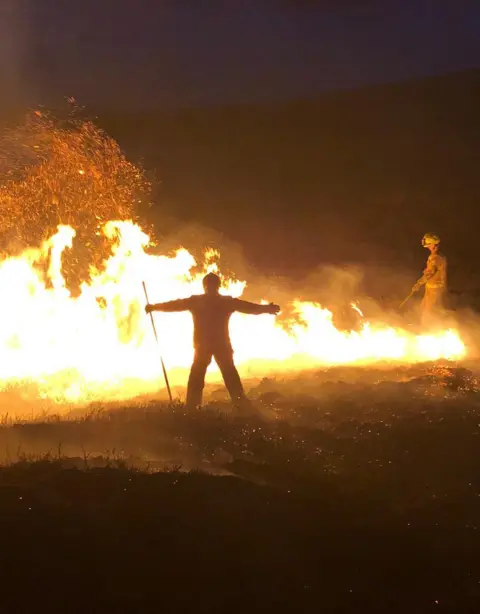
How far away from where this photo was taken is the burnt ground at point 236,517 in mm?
4039

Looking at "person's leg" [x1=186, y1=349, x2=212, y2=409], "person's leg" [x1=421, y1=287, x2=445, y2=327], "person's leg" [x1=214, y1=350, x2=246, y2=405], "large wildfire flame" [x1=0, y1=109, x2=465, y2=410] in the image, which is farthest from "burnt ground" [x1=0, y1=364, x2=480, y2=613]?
"person's leg" [x1=421, y1=287, x2=445, y2=327]

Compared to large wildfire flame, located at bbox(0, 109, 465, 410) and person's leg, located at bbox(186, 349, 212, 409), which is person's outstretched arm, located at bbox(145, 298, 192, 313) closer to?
person's leg, located at bbox(186, 349, 212, 409)

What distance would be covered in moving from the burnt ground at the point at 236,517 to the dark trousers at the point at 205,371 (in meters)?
1.37

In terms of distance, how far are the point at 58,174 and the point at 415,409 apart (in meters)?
8.80

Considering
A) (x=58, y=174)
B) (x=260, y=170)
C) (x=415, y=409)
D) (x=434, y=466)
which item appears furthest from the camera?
(x=260, y=170)

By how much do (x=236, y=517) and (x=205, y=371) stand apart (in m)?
4.47

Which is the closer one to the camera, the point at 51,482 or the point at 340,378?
the point at 51,482

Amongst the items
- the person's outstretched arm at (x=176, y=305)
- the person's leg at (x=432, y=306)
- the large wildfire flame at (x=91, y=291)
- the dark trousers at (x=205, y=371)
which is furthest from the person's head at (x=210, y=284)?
the person's leg at (x=432, y=306)

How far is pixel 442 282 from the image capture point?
51.3 ft

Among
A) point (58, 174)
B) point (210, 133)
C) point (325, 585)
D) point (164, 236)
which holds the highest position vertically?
point (210, 133)

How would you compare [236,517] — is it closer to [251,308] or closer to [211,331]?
[211,331]

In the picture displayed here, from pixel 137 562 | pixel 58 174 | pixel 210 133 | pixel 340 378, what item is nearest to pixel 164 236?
pixel 58 174

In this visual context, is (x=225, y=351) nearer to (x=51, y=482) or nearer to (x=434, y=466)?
(x=434, y=466)

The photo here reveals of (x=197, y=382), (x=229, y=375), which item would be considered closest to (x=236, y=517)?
(x=197, y=382)
